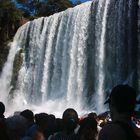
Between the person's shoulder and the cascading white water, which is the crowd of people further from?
the cascading white water

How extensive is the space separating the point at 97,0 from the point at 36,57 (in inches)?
221

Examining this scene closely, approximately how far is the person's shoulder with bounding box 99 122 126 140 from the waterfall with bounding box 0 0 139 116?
18.7 metres

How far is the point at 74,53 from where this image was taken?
86.9 feet

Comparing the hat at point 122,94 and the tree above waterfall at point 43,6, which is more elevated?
the tree above waterfall at point 43,6

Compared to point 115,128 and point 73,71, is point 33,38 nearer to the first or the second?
point 73,71

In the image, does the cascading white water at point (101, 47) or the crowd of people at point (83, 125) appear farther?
the cascading white water at point (101, 47)

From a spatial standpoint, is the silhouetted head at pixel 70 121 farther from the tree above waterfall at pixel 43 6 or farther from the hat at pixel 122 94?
the tree above waterfall at pixel 43 6

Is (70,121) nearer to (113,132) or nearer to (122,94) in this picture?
(122,94)

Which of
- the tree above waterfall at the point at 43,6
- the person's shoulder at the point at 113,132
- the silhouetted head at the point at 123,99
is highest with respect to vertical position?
the tree above waterfall at the point at 43,6

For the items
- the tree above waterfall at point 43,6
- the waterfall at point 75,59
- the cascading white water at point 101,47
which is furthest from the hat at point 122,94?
the tree above waterfall at point 43,6

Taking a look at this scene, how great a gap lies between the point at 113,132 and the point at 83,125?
1.45 metres

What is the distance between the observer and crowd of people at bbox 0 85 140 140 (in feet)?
11.8

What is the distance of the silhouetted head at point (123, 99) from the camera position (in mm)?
3725

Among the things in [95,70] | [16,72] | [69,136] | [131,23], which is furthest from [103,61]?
[69,136]
